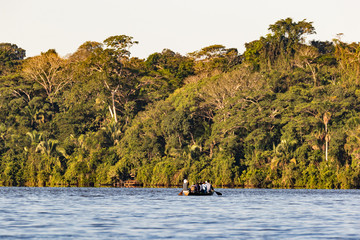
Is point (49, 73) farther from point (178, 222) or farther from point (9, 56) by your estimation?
point (178, 222)

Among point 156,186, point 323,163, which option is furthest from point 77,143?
point 323,163

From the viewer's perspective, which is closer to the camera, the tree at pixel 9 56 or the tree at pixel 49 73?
the tree at pixel 49 73

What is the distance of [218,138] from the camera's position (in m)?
88.0

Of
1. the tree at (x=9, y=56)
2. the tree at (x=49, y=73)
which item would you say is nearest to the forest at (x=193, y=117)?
the tree at (x=49, y=73)

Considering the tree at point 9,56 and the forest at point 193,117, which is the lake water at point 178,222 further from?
the tree at point 9,56

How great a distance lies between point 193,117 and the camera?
91312mm

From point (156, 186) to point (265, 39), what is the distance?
30551 millimetres

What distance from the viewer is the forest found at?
84438 mm

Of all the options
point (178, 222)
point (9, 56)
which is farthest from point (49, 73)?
point (178, 222)

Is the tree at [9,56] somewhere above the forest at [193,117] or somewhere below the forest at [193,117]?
above

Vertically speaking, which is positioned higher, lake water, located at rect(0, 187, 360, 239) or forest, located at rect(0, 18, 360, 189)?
forest, located at rect(0, 18, 360, 189)

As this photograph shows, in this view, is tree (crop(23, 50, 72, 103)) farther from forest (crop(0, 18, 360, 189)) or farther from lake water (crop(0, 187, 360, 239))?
lake water (crop(0, 187, 360, 239))

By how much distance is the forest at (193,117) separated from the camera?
84438 millimetres

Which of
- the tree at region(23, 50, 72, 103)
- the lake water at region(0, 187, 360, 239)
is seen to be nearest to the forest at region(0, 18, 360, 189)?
the tree at region(23, 50, 72, 103)
